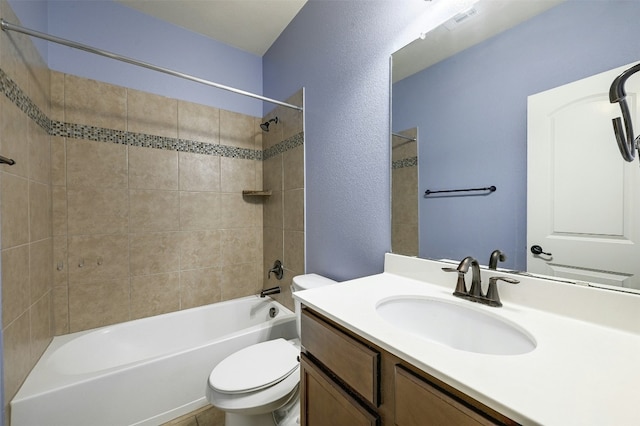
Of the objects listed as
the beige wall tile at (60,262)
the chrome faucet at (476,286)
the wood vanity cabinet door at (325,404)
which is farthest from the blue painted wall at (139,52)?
the chrome faucet at (476,286)

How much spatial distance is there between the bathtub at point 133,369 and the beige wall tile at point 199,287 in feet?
0.26

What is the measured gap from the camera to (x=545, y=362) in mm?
481

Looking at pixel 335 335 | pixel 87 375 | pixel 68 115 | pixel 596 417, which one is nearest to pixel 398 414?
pixel 335 335

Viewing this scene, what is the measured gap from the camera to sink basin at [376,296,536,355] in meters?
0.67

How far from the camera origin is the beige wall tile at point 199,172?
1.97 meters

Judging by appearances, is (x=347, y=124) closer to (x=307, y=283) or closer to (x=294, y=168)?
A: (x=294, y=168)

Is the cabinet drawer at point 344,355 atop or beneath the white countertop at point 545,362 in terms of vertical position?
beneath

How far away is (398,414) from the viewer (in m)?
0.55

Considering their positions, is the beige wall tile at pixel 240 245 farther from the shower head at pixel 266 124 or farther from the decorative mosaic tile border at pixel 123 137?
the shower head at pixel 266 124

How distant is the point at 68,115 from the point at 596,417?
98.8 inches

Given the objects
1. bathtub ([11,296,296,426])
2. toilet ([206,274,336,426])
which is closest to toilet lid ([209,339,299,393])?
toilet ([206,274,336,426])

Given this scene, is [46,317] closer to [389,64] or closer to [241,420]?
[241,420]

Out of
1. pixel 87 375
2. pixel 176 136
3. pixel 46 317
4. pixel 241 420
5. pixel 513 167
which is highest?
pixel 176 136

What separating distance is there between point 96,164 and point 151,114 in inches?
20.3
